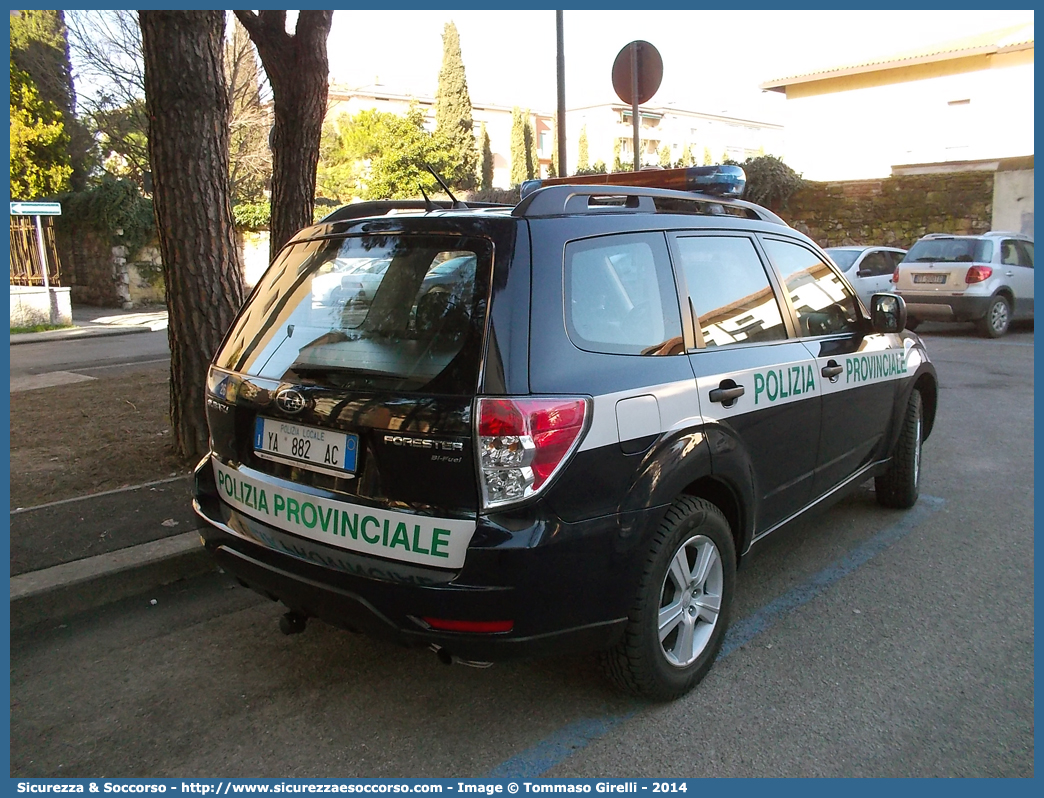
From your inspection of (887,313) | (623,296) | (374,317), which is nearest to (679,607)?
(623,296)

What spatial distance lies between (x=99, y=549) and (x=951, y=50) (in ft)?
105

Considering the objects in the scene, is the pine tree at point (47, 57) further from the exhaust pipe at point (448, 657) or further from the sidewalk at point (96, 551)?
the exhaust pipe at point (448, 657)

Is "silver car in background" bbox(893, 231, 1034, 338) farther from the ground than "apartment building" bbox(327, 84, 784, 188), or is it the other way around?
"apartment building" bbox(327, 84, 784, 188)

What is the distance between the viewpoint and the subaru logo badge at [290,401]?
285 cm

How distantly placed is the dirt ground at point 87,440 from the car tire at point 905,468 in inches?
177

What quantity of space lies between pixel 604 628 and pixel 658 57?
20.7 feet

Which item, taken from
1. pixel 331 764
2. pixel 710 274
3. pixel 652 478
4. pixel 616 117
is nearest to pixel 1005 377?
pixel 710 274

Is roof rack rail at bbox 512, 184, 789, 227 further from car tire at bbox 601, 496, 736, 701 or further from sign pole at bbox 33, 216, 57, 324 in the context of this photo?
sign pole at bbox 33, 216, 57, 324

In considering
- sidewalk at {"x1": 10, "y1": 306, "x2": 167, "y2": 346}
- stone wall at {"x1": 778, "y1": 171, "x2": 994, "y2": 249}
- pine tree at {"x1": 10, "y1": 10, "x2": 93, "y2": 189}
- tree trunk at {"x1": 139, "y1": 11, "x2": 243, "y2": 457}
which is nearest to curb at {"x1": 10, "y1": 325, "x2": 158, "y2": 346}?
sidewalk at {"x1": 10, "y1": 306, "x2": 167, "y2": 346}

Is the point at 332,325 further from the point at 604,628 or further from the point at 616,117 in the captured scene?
the point at 616,117

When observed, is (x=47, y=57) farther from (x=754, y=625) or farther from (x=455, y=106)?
(x=754, y=625)

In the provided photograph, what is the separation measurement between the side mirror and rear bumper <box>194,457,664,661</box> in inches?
95.3

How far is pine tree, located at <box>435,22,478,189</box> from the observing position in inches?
1714

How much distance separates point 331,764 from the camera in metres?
2.75
